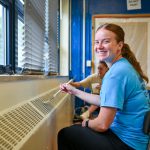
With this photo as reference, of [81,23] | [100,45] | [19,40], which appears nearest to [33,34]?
[19,40]

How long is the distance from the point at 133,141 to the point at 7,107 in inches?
25.1

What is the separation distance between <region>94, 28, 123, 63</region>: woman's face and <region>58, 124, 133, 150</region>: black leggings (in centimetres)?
41

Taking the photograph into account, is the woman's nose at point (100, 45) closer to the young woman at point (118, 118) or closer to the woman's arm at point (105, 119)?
the young woman at point (118, 118)

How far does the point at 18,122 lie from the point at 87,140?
0.44 metres

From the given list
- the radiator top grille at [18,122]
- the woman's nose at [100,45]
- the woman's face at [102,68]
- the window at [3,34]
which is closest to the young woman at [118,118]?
the woman's nose at [100,45]

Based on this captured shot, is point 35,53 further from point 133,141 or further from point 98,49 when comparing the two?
point 133,141

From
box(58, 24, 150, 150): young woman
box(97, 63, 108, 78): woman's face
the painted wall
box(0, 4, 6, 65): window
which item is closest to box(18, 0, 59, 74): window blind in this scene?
box(0, 4, 6, 65): window

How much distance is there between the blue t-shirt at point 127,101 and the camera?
1218 mm

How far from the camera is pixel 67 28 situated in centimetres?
414

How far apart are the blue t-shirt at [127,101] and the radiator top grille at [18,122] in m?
0.33

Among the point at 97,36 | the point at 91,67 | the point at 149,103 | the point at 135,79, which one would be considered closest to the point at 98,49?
the point at 97,36

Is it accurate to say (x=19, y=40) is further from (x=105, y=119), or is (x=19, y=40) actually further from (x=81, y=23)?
(x=81, y=23)

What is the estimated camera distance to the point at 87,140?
Result: 50.0 inches

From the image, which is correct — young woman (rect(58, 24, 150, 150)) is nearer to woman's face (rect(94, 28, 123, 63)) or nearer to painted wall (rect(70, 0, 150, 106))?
woman's face (rect(94, 28, 123, 63))
